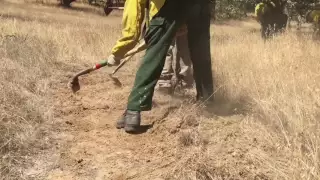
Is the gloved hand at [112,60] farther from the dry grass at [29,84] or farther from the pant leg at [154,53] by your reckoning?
the dry grass at [29,84]

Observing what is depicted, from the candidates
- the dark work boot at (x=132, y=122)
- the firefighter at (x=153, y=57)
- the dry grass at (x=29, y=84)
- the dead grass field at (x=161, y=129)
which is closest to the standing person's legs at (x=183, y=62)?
the dead grass field at (x=161, y=129)

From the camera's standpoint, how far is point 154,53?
3811 mm

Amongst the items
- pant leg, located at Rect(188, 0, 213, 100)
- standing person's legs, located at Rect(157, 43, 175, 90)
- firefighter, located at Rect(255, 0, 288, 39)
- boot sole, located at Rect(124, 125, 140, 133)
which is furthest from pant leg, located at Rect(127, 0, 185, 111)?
firefighter, located at Rect(255, 0, 288, 39)

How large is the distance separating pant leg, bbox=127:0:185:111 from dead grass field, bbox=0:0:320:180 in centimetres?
26

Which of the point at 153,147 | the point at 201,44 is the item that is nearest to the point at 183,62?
the point at 201,44

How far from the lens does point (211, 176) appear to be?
2748 mm

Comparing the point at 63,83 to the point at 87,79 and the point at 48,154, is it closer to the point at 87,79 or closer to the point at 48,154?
the point at 87,79

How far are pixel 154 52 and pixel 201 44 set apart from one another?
38.1 inches

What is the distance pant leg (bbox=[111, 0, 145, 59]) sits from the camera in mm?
Answer: 3859

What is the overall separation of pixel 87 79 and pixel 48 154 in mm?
2685

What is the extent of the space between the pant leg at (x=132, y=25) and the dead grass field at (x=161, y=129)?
0.66 metres

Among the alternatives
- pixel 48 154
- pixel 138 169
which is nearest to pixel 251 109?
pixel 138 169

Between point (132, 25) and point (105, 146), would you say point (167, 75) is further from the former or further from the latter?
point (105, 146)

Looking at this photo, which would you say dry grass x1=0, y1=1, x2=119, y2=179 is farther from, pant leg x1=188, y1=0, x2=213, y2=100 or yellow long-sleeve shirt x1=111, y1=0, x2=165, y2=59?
pant leg x1=188, y1=0, x2=213, y2=100
